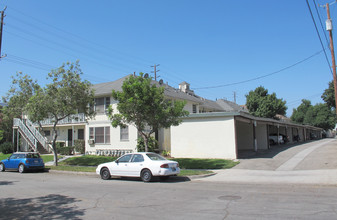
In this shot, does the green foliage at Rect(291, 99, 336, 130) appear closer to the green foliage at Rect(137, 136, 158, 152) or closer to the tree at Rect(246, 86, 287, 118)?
the tree at Rect(246, 86, 287, 118)

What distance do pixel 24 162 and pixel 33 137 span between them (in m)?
13.1

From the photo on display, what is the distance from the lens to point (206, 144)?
21.7 meters

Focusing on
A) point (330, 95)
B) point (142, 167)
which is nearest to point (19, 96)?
point (142, 167)

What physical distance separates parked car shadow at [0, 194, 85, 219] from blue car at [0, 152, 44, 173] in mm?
9967

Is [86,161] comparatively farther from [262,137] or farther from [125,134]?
[262,137]

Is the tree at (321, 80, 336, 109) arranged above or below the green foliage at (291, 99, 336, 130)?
above

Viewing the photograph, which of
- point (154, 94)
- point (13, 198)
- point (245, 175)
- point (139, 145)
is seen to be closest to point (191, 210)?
point (13, 198)

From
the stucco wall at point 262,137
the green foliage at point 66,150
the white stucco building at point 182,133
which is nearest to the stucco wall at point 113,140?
the white stucco building at point 182,133

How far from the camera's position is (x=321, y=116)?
231ft

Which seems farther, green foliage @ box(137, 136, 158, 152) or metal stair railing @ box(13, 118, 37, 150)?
metal stair railing @ box(13, 118, 37, 150)

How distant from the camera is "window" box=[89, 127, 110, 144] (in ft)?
91.5

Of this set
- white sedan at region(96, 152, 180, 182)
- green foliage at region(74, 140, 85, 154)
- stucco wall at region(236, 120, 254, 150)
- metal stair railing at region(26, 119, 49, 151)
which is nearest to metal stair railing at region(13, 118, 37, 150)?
metal stair railing at region(26, 119, 49, 151)

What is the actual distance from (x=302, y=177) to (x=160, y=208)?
8326 mm

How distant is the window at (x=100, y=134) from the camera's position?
27880mm
